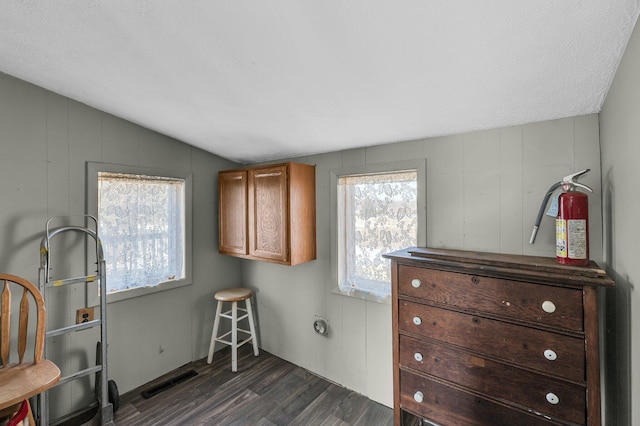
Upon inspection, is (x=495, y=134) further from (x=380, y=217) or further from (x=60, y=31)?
(x=60, y=31)

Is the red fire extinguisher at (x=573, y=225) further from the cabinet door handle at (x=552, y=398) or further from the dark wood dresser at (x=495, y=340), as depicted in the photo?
the cabinet door handle at (x=552, y=398)

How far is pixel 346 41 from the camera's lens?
3.96ft

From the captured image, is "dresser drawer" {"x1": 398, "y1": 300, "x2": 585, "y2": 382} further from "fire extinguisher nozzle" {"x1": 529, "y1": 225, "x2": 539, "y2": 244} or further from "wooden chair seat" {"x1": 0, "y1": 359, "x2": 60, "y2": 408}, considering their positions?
"wooden chair seat" {"x1": 0, "y1": 359, "x2": 60, "y2": 408}

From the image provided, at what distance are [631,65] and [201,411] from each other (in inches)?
118

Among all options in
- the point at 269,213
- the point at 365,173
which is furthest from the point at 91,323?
the point at 365,173

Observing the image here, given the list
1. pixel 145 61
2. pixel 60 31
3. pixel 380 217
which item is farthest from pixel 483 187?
pixel 60 31

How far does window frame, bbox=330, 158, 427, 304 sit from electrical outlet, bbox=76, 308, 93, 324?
187cm

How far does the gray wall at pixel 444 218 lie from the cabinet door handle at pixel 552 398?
710 mm

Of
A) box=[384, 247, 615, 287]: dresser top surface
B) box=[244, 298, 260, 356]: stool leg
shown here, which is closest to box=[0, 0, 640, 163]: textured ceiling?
box=[384, 247, 615, 287]: dresser top surface

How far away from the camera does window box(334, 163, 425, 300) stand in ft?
7.21

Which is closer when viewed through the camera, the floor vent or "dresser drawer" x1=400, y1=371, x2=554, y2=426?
"dresser drawer" x1=400, y1=371, x2=554, y2=426

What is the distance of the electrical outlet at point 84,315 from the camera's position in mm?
2223

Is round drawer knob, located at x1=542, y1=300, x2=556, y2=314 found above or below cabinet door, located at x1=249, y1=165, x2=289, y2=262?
below

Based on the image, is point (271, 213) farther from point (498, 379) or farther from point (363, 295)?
point (498, 379)
